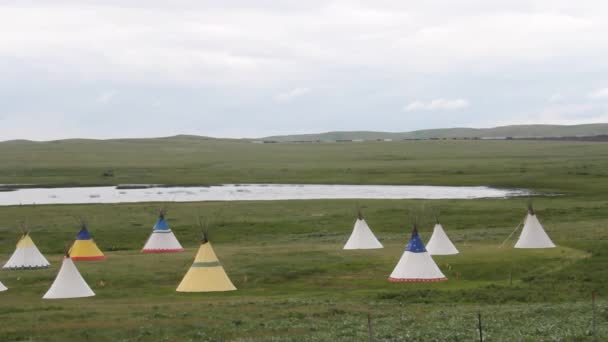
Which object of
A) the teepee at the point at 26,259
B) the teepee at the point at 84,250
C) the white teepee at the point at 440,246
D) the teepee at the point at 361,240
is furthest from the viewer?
the teepee at the point at 361,240

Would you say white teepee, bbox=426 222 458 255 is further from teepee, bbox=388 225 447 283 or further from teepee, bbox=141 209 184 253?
teepee, bbox=141 209 184 253

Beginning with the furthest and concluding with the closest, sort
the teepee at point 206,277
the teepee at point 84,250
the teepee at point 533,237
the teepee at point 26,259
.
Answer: the teepee at point 533,237 → the teepee at point 84,250 → the teepee at point 26,259 → the teepee at point 206,277

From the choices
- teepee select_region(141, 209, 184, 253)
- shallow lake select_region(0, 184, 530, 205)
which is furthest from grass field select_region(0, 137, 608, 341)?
shallow lake select_region(0, 184, 530, 205)

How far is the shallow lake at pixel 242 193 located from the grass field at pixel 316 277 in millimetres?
9208

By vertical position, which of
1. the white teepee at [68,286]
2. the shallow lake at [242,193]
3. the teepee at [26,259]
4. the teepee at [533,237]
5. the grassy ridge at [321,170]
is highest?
the grassy ridge at [321,170]

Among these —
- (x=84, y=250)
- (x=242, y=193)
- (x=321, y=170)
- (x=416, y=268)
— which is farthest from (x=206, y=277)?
(x=321, y=170)

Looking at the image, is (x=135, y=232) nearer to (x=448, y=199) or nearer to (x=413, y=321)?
(x=448, y=199)

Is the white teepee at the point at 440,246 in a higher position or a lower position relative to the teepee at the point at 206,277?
higher

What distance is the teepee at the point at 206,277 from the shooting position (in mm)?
43406

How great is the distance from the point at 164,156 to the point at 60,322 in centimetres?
16701

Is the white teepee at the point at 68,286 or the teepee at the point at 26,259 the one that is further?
the teepee at the point at 26,259

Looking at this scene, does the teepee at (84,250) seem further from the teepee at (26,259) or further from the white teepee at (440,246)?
the white teepee at (440,246)

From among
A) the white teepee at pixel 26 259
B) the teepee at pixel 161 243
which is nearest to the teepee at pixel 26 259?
the white teepee at pixel 26 259

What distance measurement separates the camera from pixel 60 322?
110 ft
